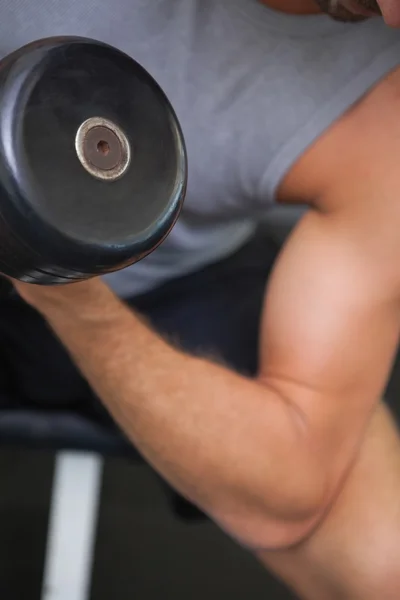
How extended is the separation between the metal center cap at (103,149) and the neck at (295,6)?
0.35 m

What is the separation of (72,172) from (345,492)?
1.67 feet

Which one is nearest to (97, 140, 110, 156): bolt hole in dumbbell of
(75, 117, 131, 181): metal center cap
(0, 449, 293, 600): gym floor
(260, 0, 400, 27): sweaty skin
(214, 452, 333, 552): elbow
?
(75, 117, 131, 181): metal center cap

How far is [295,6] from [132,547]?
3.04 ft

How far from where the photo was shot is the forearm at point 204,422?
719 millimetres

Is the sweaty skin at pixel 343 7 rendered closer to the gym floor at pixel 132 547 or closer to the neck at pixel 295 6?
the neck at pixel 295 6

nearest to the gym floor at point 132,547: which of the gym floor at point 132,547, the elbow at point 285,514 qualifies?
the gym floor at point 132,547

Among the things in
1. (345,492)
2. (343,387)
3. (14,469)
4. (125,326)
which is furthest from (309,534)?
(14,469)

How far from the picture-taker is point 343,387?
0.71 meters

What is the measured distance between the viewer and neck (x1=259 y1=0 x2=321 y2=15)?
73cm

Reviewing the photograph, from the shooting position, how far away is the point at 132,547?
1.27 metres

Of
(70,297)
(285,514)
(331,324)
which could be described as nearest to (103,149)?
(70,297)

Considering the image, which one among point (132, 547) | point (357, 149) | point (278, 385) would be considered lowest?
point (132, 547)

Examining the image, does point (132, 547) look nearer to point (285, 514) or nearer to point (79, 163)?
point (285, 514)

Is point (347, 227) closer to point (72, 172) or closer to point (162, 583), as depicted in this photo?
point (72, 172)
